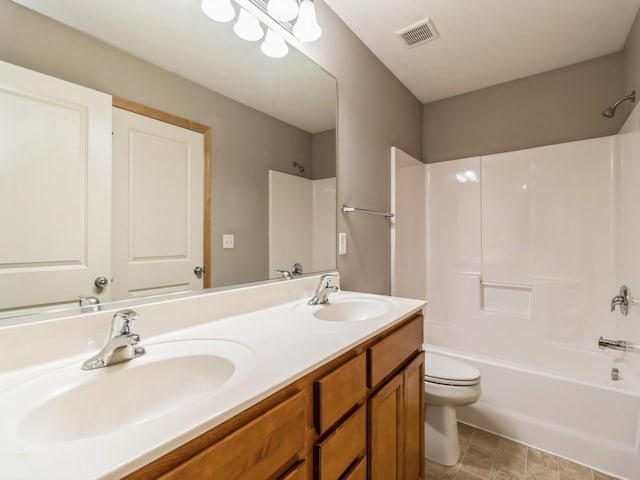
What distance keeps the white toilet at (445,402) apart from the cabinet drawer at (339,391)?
89 centimetres

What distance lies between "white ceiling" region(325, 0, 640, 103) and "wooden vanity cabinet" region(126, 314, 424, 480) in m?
1.60

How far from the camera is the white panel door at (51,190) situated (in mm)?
698

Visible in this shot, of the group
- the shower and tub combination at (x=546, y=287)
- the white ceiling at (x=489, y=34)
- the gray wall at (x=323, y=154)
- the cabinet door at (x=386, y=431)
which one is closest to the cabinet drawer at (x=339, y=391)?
the cabinet door at (x=386, y=431)

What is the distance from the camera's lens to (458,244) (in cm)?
255

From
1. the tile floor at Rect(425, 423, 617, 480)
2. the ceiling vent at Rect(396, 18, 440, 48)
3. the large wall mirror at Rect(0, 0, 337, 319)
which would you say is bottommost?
the tile floor at Rect(425, 423, 617, 480)

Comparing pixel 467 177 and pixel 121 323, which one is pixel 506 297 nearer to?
pixel 467 177

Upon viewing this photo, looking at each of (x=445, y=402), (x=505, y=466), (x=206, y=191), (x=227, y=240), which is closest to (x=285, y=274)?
(x=227, y=240)

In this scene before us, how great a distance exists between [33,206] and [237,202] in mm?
604

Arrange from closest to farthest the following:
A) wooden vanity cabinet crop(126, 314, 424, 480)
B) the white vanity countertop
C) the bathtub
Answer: the white vanity countertop, wooden vanity cabinet crop(126, 314, 424, 480), the bathtub

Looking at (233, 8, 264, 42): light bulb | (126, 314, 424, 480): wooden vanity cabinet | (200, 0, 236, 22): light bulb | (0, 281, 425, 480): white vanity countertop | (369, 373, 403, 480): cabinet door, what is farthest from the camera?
(233, 8, 264, 42): light bulb

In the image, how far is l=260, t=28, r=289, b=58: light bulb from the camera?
1.33 meters

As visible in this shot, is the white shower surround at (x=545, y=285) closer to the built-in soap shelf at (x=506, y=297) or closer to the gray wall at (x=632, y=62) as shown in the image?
the built-in soap shelf at (x=506, y=297)

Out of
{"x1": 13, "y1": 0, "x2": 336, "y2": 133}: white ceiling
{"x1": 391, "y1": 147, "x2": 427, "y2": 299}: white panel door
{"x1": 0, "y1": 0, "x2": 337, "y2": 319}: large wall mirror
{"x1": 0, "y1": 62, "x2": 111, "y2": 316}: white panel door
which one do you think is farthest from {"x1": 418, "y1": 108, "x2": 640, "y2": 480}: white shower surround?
{"x1": 0, "y1": 62, "x2": 111, "y2": 316}: white panel door

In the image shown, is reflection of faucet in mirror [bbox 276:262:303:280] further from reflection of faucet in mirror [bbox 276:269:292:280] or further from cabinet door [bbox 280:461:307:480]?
cabinet door [bbox 280:461:307:480]
